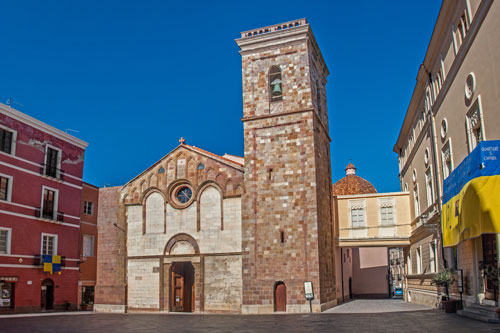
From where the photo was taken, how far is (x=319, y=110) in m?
30.2

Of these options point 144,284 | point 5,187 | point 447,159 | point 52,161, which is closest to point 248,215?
point 144,284

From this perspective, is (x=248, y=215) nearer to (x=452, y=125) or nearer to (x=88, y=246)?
(x=452, y=125)

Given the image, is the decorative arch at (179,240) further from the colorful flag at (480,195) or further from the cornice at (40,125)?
the colorful flag at (480,195)

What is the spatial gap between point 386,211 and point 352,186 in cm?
1873

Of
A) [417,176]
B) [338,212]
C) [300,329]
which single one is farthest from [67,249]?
[417,176]

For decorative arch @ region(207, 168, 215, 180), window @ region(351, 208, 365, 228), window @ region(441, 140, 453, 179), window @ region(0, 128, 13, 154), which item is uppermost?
window @ region(0, 128, 13, 154)

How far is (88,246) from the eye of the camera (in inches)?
1373

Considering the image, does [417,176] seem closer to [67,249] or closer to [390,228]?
[390,228]

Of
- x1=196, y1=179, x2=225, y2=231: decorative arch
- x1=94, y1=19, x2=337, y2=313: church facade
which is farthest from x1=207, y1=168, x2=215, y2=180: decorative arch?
x1=196, y1=179, x2=225, y2=231: decorative arch

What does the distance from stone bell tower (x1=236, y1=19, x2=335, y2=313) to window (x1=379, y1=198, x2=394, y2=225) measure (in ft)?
11.1

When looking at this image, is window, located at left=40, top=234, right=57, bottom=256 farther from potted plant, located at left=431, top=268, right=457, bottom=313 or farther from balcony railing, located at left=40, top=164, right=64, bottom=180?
potted plant, located at left=431, top=268, right=457, bottom=313

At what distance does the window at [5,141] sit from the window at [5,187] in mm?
1510

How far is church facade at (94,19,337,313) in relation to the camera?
26.2 meters

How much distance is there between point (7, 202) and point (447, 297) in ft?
75.7
